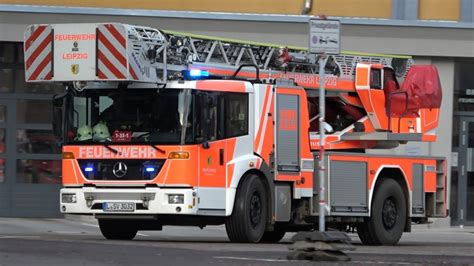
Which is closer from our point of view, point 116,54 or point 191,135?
point 116,54

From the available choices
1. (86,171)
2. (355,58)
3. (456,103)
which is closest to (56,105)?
(86,171)

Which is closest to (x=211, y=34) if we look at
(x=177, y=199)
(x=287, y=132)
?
(x=287, y=132)

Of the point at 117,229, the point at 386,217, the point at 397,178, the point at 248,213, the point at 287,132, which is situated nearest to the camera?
the point at 248,213

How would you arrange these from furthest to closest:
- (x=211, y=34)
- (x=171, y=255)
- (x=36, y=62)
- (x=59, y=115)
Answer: (x=211, y=34) → (x=59, y=115) → (x=36, y=62) → (x=171, y=255)

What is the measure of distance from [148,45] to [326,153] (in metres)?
3.73

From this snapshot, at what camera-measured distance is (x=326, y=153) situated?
15562 mm

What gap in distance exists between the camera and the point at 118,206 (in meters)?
13.8

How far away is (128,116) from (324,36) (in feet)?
11.4

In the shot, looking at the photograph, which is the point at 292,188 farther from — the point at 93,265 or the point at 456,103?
the point at 456,103

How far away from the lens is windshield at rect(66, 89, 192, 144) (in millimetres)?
13672

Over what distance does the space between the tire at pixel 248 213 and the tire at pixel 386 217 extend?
2511mm

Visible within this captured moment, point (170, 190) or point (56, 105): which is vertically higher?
point (56, 105)

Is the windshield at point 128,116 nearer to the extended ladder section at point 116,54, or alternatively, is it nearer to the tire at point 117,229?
the extended ladder section at point 116,54

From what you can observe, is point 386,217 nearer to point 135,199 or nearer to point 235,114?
point 235,114
